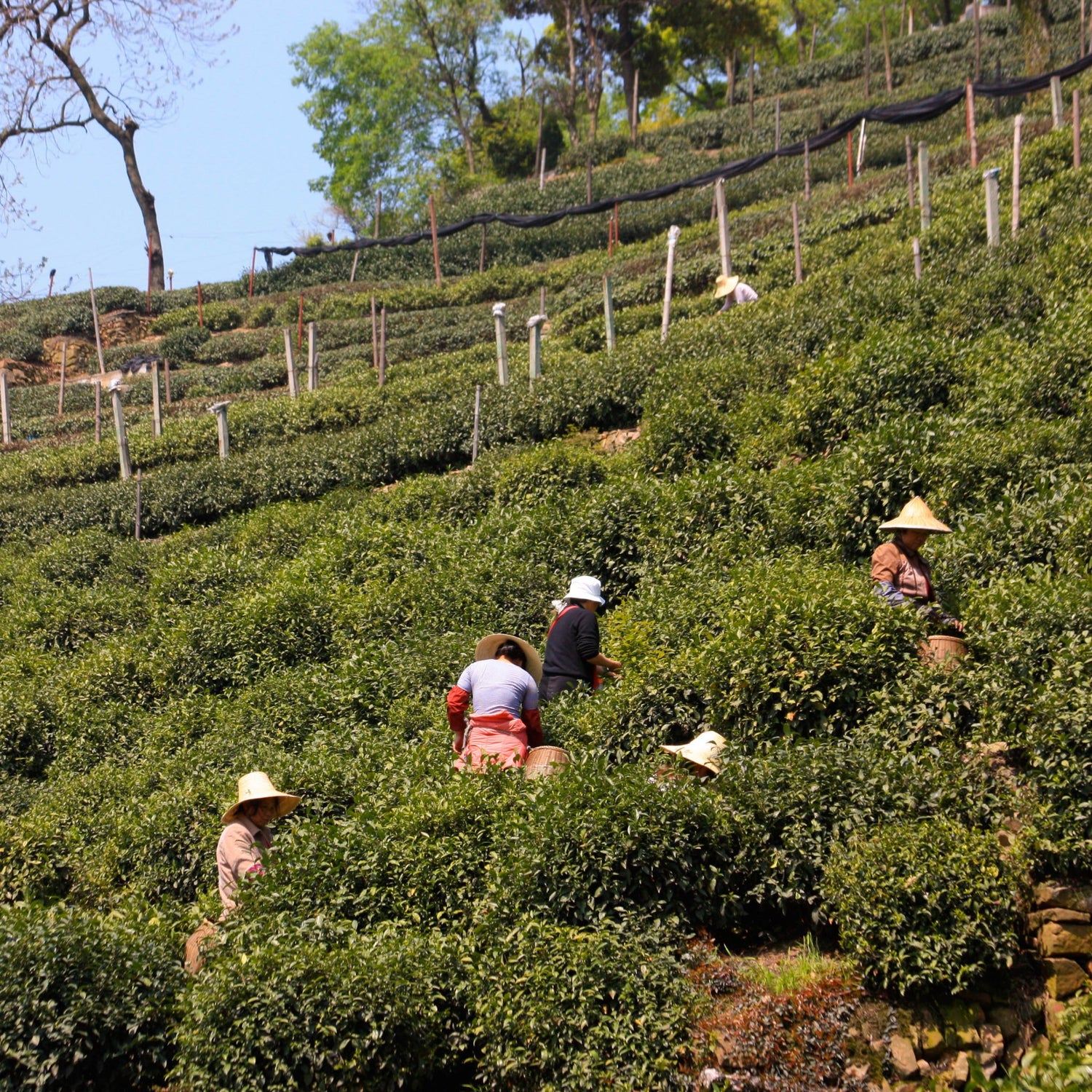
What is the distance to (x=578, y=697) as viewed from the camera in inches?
374

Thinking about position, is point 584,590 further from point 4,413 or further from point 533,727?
point 4,413

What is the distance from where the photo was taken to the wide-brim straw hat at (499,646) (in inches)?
368

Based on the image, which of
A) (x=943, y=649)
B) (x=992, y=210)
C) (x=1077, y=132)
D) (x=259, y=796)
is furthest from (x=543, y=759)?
(x=1077, y=132)

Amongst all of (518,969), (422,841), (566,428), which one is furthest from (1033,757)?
(566,428)

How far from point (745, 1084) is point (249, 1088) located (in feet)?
8.20

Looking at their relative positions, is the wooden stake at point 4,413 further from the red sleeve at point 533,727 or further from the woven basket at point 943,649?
the woven basket at point 943,649

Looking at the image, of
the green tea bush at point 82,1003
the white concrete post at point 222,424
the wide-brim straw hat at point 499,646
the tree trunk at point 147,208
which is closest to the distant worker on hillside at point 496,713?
the wide-brim straw hat at point 499,646

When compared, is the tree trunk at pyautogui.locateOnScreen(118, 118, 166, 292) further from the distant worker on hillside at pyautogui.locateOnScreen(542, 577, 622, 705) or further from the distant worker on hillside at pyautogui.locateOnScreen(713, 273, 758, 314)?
the distant worker on hillside at pyautogui.locateOnScreen(542, 577, 622, 705)

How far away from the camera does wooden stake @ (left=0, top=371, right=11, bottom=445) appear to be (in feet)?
89.3

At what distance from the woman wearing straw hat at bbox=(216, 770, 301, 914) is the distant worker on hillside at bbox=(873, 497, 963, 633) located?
4576mm

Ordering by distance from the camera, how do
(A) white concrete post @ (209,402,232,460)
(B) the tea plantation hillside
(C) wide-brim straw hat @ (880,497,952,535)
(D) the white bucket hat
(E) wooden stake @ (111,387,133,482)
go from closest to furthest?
1. (B) the tea plantation hillside
2. (C) wide-brim straw hat @ (880,497,952,535)
3. (D) the white bucket hat
4. (A) white concrete post @ (209,402,232,460)
5. (E) wooden stake @ (111,387,133,482)

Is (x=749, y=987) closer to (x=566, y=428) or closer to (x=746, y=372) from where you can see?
(x=746, y=372)

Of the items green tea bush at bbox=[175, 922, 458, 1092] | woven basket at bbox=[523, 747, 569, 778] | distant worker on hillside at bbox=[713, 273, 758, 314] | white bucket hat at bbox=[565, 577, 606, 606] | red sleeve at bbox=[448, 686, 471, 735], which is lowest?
green tea bush at bbox=[175, 922, 458, 1092]

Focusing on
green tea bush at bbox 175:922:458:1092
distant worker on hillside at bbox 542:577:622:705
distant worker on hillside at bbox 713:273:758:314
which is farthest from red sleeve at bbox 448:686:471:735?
distant worker on hillside at bbox 713:273:758:314
